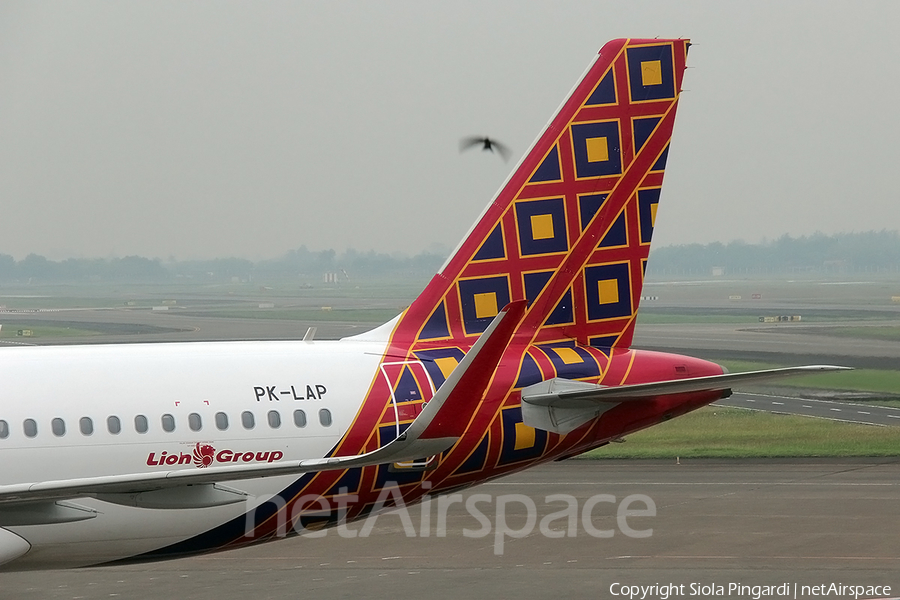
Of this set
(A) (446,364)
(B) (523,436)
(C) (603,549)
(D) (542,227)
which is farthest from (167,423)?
(C) (603,549)

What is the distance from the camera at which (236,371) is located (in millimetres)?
17062

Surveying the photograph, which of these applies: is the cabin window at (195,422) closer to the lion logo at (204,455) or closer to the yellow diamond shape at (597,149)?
the lion logo at (204,455)

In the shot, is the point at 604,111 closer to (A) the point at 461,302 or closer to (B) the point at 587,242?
(B) the point at 587,242

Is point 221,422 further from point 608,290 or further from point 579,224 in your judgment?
point 608,290

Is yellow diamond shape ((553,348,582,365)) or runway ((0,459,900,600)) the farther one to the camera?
runway ((0,459,900,600))

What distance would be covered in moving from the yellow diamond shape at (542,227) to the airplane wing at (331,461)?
6640 millimetres

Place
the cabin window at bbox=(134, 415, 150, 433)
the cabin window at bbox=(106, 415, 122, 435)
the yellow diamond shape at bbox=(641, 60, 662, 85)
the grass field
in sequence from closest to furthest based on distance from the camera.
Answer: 1. the cabin window at bbox=(106, 415, 122, 435)
2. the cabin window at bbox=(134, 415, 150, 433)
3. the yellow diamond shape at bbox=(641, 60, 662, 85)
4. the grass field

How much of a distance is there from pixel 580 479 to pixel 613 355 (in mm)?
14388

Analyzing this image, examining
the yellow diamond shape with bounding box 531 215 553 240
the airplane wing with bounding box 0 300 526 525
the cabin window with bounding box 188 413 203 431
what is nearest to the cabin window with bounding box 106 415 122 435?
the cabin window with bounding box 188 413 203 431

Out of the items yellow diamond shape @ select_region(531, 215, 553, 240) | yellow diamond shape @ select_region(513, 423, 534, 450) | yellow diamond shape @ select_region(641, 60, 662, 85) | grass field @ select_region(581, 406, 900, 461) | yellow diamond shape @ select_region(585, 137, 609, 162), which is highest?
yellow diamond shape @ select_region(641, 60, 662, 85)

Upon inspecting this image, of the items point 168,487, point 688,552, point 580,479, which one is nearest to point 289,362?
point 168,487

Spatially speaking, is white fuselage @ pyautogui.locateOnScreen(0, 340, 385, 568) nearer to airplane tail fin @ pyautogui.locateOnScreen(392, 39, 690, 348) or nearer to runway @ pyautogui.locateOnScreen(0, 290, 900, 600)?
airplane tail fin @ pyautogui.locateOnScreen(392, 39, 690, 348)

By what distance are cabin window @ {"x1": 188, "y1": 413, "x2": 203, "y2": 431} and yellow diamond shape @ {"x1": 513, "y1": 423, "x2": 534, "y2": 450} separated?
16.1ft

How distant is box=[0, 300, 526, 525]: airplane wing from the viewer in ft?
39.5
